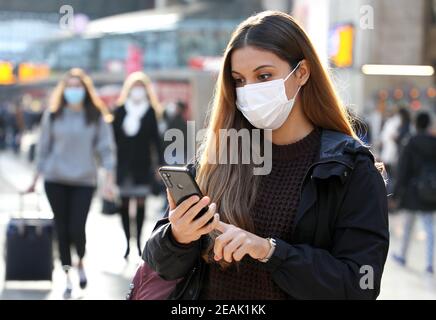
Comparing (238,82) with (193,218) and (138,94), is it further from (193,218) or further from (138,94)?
(138,94)

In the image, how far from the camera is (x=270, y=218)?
2.54m

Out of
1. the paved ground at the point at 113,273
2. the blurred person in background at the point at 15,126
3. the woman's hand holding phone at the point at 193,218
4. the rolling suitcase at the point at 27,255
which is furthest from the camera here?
the blurred person in background at the point at 15,126

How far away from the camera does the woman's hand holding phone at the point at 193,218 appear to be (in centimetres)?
229

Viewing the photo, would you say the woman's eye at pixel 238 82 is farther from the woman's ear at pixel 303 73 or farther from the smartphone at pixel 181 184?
the smartphone at pixel 181 184

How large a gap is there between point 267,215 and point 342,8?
2366 cm

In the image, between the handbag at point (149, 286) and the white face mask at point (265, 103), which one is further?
the handbag at point (149, 286)

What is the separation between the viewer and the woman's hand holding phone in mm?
2293

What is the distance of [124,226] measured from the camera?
9.63 metres

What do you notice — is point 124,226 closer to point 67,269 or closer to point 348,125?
point 67,269

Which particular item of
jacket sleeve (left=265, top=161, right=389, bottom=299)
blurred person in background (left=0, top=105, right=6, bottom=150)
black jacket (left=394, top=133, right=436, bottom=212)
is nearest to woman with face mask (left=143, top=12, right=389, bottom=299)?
jacket sleeve (left=265, top=161, right=389, bottom=299)

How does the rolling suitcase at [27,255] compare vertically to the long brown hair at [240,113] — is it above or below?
below

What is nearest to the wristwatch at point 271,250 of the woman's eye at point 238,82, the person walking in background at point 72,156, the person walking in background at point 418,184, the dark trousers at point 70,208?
the woman's eye at point 238,82

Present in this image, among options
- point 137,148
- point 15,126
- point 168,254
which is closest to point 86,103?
point 137,148

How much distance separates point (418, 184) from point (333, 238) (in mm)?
7599
